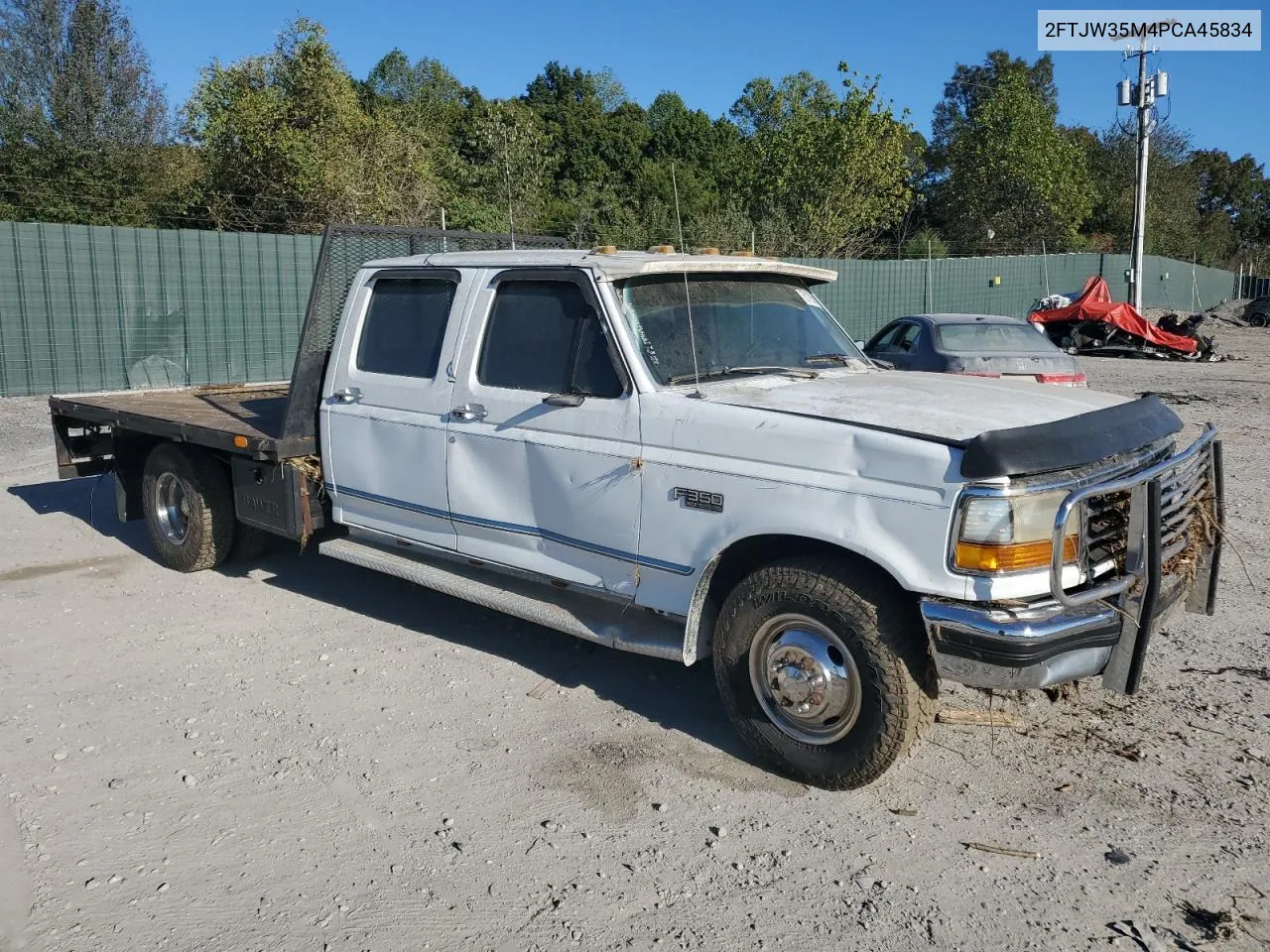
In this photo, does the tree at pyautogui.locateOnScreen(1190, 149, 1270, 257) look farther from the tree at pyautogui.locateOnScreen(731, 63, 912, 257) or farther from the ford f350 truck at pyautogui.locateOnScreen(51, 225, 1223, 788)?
the ford f350 truck at pyautogui.locateOnScreen(51, 225, 1223, 788)

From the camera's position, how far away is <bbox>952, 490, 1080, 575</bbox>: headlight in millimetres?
3607

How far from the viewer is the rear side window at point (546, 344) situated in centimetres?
480

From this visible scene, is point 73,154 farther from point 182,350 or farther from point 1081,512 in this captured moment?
point 1081,512

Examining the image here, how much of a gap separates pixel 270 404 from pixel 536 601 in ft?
11.3

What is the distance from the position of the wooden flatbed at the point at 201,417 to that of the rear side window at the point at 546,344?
155 centimetres

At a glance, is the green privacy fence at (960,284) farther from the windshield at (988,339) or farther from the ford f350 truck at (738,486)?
the ford f350 truck at (738,486)

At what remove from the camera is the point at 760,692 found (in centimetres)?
426

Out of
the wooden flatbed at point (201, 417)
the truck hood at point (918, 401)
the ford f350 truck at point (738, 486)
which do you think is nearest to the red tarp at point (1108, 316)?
the wooden flatbed at point (201, 417)

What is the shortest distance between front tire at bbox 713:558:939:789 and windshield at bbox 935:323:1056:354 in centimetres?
906

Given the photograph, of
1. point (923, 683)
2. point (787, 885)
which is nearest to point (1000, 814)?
point (923, 683)

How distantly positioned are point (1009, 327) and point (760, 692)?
33.2 feet

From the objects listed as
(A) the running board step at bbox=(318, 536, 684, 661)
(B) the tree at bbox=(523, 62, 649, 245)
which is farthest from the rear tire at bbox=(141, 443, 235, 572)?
(B) the tree at bbox=(523, 62, 649, 245)

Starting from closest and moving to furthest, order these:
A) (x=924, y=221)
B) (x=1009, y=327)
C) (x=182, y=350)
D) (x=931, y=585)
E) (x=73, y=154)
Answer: (x=931, y=585), (x=1009, y=327), (x=182, y=350), (x=73, y=154), (x=924, y=221)

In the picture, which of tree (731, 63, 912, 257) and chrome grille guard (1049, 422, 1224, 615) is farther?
tree (731, 63, 912, 257)
